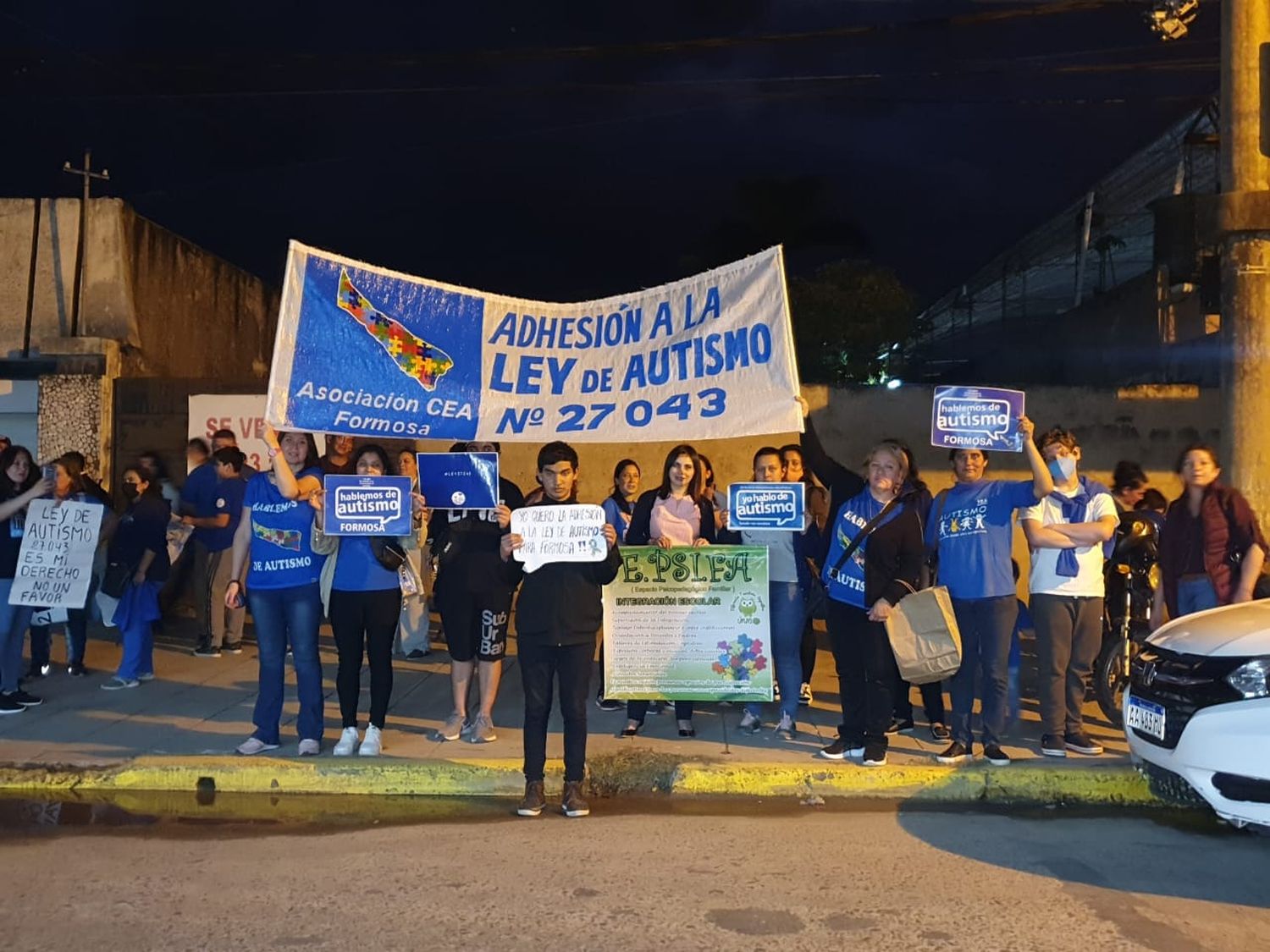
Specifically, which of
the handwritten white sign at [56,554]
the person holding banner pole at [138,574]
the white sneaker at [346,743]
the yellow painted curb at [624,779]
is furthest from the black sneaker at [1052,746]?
the handwritten white sign at [56,554]

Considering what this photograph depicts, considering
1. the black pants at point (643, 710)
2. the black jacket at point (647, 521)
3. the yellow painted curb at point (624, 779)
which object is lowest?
the yellow painted curb at point (624, 779)

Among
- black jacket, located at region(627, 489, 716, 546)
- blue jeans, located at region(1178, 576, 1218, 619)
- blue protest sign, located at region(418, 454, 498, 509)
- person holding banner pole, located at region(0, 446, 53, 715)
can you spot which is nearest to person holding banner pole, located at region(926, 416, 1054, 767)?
blue jeans, located at region(1178, 576, 1218, 619)

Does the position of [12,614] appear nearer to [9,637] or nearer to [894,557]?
[9,637]

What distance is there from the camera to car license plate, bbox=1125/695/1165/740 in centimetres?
510

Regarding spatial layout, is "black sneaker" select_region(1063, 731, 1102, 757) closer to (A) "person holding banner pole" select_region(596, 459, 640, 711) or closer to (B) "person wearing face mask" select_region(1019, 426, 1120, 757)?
(B) "person wearing face mask" select_region(1019, 426, 1120, 757)

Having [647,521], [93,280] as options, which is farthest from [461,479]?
[93,280]

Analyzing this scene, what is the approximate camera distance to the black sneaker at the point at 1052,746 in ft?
21.1

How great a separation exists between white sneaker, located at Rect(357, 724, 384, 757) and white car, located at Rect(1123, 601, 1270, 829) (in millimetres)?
4200

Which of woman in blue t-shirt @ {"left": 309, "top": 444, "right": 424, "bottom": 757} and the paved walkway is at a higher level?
woman in blue t-shirt @ {"left": 309, "top": 444, "right": 424, "bottom": 757}

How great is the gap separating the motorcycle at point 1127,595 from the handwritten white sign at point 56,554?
23.9ft

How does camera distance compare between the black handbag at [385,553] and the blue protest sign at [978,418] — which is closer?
the blue protest sign at [978,418]

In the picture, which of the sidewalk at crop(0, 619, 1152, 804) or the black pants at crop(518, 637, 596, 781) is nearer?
the black pants at crop(518, 637, 596, 781)

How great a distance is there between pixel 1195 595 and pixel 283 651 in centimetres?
566

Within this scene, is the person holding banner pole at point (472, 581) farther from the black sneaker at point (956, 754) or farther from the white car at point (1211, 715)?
the white car at point (1211, 715)
